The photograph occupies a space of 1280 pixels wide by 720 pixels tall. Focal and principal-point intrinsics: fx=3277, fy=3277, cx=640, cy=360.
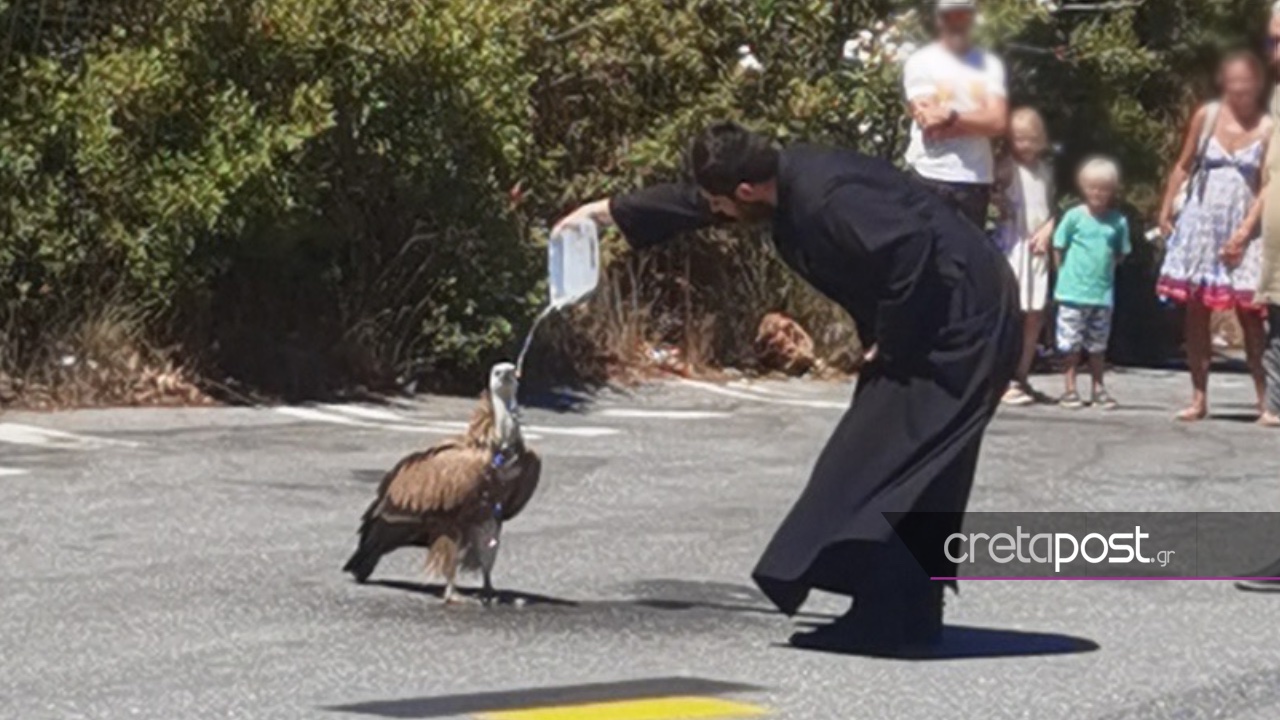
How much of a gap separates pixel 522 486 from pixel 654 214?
0.95 metres

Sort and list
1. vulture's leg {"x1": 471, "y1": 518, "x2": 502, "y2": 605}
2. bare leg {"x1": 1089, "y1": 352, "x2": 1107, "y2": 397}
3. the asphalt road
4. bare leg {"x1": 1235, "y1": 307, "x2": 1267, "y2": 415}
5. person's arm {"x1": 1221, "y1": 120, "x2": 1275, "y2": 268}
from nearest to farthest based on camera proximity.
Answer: the asphalt road < vulture's leg {"x1": 471, "y1": 518, "x2": 502, "y2": 605} < person's arm {"x1": 1221, "y1": 120, "x2": 1275, "y2": 268} < bare leg {"x1": 1235, "y1": 307, "x2": 1267, "y2": 415} < bare leg {"x1": 1089, "y1": 352, "x2": 1107, "y2": 397}

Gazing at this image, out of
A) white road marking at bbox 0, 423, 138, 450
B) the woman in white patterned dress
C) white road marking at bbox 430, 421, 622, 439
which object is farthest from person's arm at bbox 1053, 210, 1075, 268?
white road marking at bbox 0, 423, 138, 450

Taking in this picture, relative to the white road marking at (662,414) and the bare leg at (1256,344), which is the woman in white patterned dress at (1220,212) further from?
the white road marking at (662,414)

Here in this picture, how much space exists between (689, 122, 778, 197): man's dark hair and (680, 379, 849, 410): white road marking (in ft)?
23.8

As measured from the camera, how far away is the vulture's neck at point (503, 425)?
998 cm

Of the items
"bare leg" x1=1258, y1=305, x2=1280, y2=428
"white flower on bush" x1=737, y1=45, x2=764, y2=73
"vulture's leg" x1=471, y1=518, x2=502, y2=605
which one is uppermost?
"white flower on bush" x1=737, y1=45, x2=764, y2=73

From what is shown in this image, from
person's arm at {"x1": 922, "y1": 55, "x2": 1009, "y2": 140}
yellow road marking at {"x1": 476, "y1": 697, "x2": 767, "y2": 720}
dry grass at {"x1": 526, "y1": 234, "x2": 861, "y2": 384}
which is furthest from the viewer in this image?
dry grass at {"x1": 526, "y1": 234, "x2": 861, "y2": 384}

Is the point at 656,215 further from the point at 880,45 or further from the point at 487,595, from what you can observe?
the point at 880,45

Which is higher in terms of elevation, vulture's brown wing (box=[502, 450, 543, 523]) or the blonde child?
the blonde child

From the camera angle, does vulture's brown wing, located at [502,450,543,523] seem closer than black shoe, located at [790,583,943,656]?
No

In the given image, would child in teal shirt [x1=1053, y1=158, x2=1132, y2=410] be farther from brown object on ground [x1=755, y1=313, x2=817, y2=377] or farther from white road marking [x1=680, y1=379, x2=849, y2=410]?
brown object on ground [x1=755, y1=313, x2=817, y2=377]

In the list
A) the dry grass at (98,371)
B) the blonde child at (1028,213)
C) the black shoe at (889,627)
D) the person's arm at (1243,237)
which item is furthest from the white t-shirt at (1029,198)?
the black shoe at (889,627)

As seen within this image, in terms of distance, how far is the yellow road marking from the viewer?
8.33m

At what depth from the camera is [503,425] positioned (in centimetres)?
1003
